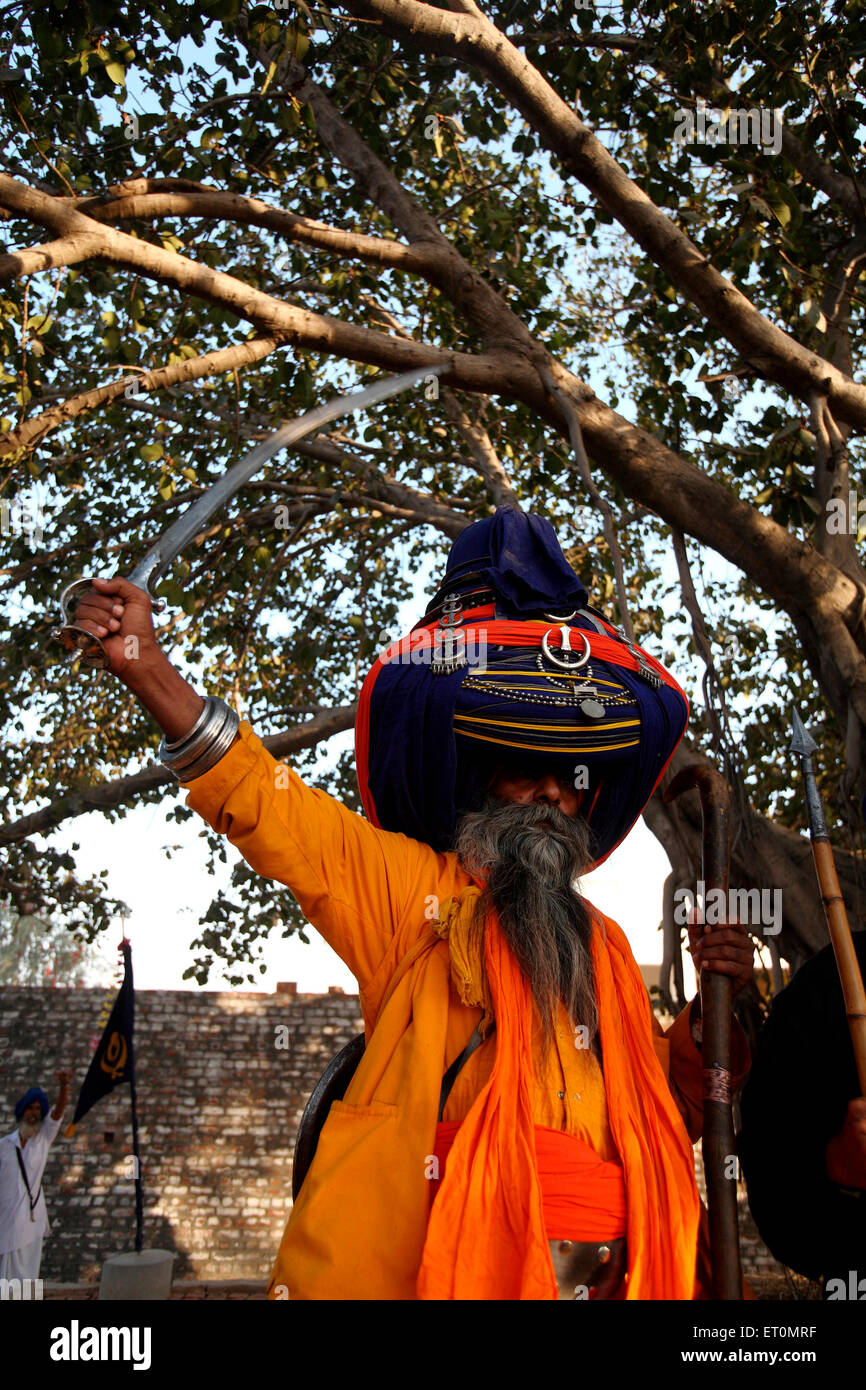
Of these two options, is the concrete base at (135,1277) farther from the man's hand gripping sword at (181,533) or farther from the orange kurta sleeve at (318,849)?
the man's hand gripping sword at (181,533)

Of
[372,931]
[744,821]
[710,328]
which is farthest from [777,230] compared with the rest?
[372,931]

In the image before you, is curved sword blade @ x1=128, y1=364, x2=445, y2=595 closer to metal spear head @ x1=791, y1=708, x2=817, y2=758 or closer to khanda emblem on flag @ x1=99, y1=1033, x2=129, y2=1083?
metal spear head @ x1=791, y1=708, x2=817, y2=758

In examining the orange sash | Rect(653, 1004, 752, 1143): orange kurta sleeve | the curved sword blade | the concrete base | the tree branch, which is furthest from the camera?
the concrete base

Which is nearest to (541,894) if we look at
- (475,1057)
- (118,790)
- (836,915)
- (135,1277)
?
(475,1057)

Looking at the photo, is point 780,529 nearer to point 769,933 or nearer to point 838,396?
point 838,396

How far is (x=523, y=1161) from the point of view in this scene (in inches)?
75.7

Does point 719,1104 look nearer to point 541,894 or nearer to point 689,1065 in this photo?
point 689,1065

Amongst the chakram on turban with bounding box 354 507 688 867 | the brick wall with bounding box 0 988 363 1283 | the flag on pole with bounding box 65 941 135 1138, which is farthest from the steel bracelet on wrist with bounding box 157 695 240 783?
the brick wall with bounding box 0 988 363 1283

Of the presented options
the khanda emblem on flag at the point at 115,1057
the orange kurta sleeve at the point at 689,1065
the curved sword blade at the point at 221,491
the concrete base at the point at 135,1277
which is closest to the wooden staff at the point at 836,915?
the orange kurta sleeve at the point at 689,1065

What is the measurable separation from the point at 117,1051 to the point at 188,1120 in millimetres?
2728

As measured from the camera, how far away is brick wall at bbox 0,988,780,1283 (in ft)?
33.6

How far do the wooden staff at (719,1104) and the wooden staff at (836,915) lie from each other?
28 cm

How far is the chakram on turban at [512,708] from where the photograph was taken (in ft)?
7.70

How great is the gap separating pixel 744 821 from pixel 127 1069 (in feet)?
18.4
